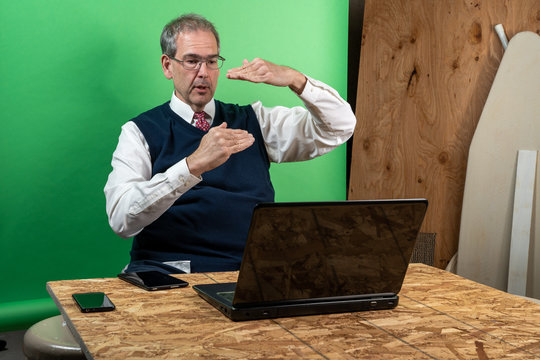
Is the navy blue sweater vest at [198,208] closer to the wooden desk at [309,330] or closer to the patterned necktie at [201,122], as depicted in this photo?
the patterned necktie at [201,122]

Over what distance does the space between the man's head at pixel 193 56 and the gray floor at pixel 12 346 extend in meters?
1.26

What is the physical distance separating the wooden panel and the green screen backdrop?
2.60 feet

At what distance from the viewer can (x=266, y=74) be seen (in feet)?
6.11

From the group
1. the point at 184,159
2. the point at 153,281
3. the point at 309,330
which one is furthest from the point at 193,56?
the point at 309,330

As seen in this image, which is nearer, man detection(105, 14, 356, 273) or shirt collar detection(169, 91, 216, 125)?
man detection(105, 14, 356, 273)

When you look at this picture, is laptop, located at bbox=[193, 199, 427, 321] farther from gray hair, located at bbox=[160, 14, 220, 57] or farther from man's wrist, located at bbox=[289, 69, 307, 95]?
gray hair, located at bbox=[160, 14, 220, 57]

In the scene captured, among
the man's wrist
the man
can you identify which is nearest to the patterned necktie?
the man

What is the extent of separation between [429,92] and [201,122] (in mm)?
1247

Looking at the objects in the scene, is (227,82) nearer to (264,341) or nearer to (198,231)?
(198,231)

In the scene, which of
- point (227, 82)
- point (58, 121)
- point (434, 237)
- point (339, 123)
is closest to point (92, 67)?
point (58, 121)

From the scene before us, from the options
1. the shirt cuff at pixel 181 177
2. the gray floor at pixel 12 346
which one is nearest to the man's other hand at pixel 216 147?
the shirt cuff at pixel 181 177

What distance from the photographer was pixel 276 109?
7.79 feet

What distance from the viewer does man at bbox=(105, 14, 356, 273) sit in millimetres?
1906

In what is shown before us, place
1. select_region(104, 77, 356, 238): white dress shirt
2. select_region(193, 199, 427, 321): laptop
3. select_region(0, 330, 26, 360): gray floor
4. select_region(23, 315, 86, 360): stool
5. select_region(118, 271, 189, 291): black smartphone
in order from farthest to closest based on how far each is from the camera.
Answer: select_region(0, 330, 26, 360): gray floor, select_region(104, 77, 356, 238): white dress shirt, select_region(23, 315, 86, 360): stool, select_region(118, 271, 189, 291): black smartphone, select_region(193, 199, 427, 321): laptop
